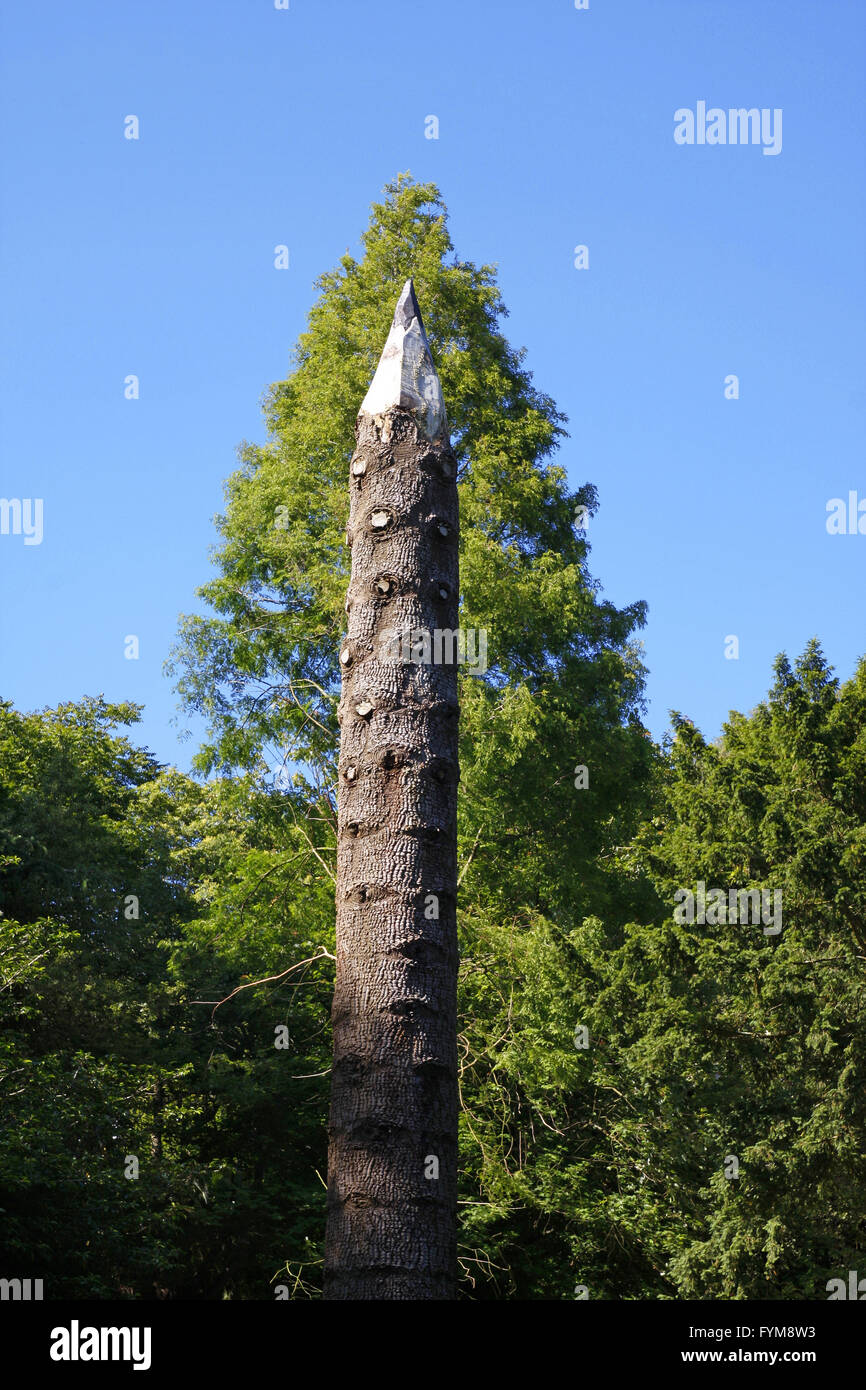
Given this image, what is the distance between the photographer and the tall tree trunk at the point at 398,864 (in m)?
3.60

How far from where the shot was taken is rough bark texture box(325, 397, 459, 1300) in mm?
3594

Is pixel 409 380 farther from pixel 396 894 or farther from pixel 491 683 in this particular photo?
pixel 491 683

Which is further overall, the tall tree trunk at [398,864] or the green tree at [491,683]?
the green tree at [491,683]

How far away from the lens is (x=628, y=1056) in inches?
655

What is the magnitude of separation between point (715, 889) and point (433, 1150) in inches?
571

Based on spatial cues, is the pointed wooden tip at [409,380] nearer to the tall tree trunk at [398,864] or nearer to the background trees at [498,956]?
the tall tree trunk at [398,864]

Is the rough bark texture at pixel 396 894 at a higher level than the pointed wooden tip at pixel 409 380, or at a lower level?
lower

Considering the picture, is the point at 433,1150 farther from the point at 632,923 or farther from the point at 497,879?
the point at 632,923

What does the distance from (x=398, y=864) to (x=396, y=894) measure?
9cm

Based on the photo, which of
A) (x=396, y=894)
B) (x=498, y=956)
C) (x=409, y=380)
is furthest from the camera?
(x=498, y=956)

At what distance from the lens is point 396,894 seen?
392cm

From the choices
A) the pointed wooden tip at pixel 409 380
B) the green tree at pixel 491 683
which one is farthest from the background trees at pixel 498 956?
the pointed wooden tip at pixel 409 380

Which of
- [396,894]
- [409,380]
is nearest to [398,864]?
[396,894]
